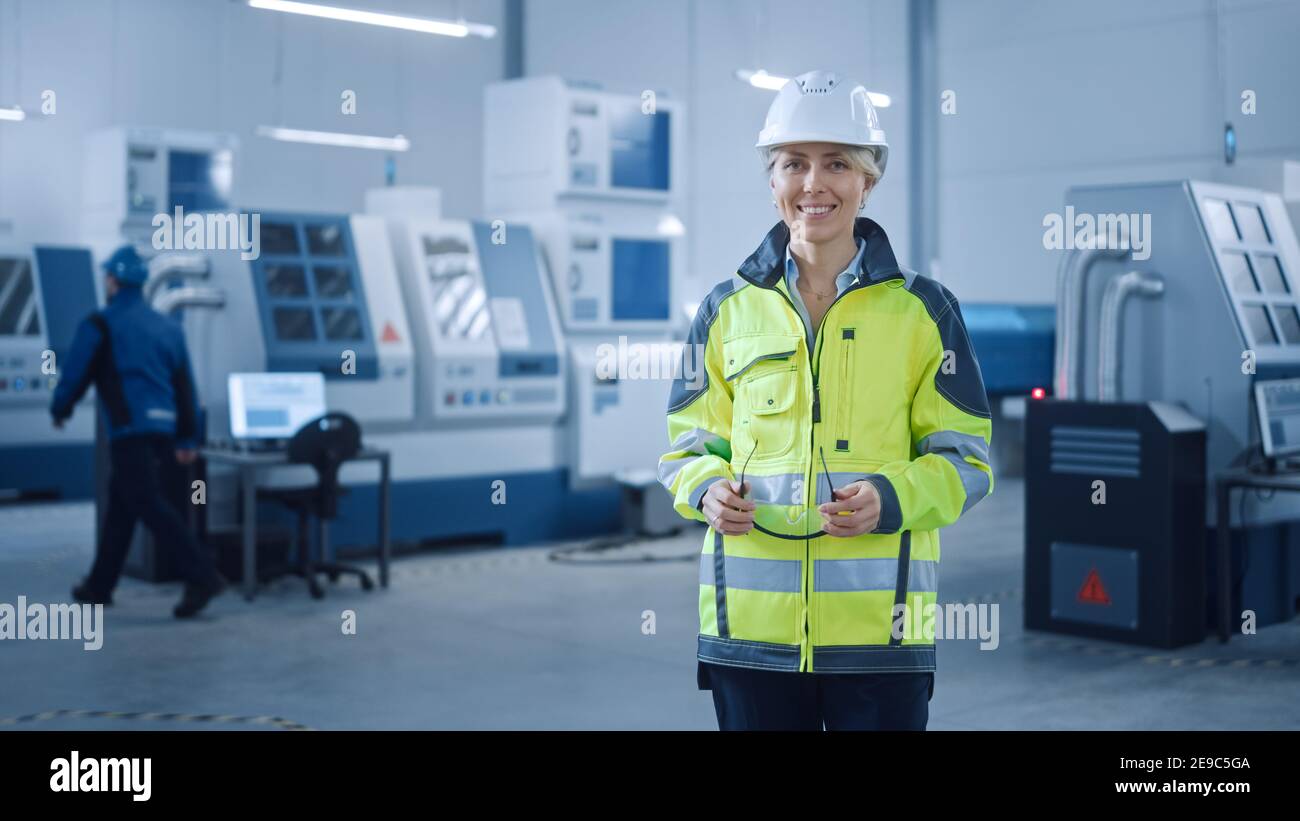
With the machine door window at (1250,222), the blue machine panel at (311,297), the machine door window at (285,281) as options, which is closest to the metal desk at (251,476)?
the blue machine panel at (311,297)

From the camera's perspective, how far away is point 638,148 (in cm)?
977

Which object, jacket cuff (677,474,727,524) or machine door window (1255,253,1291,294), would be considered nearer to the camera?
jacket cuff (677,474,727,524)

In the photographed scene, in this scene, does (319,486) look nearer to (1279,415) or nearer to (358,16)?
(358,16)

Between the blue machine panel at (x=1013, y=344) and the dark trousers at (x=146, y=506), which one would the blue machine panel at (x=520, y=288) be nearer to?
the dark trousers at (x=146, y=506)

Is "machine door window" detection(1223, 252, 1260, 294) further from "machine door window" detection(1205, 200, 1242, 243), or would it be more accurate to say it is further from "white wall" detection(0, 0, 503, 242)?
"white wall" detection(0, 0, 503, 242)

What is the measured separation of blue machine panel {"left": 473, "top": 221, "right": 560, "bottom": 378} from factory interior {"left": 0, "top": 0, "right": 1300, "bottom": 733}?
0.02 m

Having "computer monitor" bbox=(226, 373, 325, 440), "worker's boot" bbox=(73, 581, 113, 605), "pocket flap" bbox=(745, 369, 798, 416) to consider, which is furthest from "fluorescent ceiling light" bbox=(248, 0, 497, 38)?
"pocket flap" bbox=(745, 369, 798, 416)

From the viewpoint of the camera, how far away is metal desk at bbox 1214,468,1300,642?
574 cm

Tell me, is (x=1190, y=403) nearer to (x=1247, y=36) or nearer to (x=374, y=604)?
(x=374, y=604)

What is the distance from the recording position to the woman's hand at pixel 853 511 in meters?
2.09

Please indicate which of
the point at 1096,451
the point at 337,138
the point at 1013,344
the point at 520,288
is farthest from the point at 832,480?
the point at 337,138

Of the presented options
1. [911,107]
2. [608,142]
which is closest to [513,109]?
[608,142]
